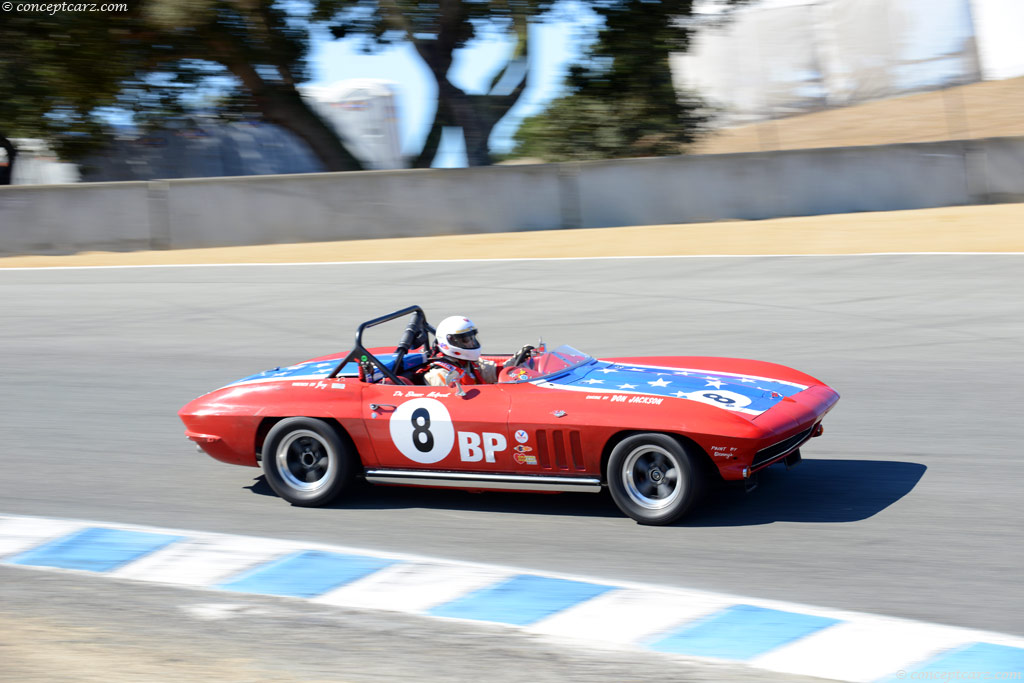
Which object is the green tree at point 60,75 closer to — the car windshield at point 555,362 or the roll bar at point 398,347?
the roll bar at point 398,347

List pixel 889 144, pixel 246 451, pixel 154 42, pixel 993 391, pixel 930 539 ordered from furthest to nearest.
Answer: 1. pixel 154 42
2. pixel 889 144
3. pixel 993 391
4. pixel 246 451
5. pixel 930 539

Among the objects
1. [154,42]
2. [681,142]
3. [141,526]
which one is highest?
[154,42]

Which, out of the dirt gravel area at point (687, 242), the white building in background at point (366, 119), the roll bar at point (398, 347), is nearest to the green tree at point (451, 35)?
the white building in background at point (366, 119)

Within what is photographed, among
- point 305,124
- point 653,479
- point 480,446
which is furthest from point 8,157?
point 653,479

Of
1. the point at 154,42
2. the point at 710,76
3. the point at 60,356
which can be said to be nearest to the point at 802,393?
the point at 60,356

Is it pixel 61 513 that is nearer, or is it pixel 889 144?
pixel 61 513

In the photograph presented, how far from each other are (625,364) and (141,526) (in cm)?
294

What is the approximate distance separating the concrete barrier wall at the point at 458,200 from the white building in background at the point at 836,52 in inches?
128

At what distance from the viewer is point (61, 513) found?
6465mm

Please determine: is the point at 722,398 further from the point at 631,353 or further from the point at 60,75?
the point at 60,75

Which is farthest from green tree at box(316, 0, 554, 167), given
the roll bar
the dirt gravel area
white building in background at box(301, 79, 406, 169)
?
the roll bar

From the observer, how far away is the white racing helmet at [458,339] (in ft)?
21.2

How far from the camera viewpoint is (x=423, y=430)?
6105 mm

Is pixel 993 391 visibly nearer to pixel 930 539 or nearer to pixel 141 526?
pixel 930 539
